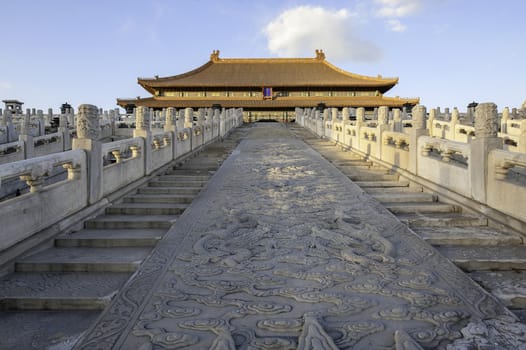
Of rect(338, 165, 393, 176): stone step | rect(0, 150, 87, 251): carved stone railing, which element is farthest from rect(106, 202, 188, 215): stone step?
rect(338, 165, 393, 176): stone step

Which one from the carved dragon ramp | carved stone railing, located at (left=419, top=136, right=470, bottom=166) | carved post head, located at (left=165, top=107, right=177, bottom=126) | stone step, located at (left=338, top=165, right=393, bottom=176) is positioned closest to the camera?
the carved dragon ramp

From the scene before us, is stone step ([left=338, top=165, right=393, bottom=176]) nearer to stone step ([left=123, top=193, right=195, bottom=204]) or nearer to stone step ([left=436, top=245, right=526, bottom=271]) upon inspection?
stone step ([left=123, top=193, right=195, bottom=204])

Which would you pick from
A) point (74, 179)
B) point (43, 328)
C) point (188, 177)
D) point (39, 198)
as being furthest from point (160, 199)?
point (43, 328)

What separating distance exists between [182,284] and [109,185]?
3.21 m

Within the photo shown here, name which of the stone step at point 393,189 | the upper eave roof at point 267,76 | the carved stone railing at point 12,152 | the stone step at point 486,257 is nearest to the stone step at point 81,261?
the stone step at point 486,257

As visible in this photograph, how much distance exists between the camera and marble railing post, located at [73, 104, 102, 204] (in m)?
5.35

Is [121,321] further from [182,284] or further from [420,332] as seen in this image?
[420,332]

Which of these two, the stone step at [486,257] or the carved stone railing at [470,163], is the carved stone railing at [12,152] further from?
the stone step at [486,257]

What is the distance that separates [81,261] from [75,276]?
0.20 metres

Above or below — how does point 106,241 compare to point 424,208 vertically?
below

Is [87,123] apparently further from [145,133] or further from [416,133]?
[416,133]

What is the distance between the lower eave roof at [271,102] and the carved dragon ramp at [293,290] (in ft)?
107

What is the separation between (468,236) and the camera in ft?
14.4

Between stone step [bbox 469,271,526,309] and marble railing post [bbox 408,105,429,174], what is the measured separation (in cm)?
403
